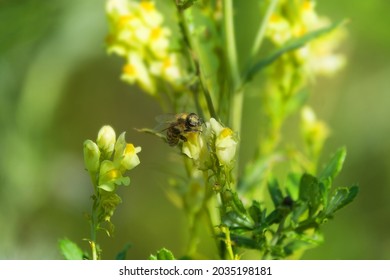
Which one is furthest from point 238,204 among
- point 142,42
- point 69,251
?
point 142,42

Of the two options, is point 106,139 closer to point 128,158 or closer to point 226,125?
point 128,158

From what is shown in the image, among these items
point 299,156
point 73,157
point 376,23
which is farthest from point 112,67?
point 299,156

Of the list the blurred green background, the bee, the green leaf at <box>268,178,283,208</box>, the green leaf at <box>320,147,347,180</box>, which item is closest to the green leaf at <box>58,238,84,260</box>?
the bee

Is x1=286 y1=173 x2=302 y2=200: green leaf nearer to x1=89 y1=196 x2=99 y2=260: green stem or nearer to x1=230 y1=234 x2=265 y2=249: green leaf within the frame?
x1=230 y1=234 x2=265 y2=249: green leaf

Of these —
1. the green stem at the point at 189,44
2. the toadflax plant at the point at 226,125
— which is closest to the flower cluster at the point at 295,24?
the toadflax plant at the point at 226,125

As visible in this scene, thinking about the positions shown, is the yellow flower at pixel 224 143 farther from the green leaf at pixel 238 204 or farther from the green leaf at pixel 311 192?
the green leaf at pixel 311 192
